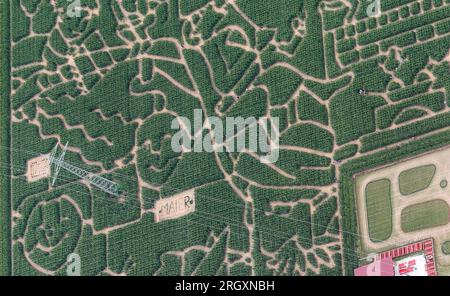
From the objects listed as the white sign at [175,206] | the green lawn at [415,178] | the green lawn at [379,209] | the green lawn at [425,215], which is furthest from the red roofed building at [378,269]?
the white sign at [175,206]

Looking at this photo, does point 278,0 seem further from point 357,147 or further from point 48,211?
point 48,211

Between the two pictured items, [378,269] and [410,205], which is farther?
[410,205]

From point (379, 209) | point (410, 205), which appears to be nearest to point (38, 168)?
point (379, 209)

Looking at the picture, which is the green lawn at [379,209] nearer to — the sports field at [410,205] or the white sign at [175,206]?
the sports field at [410,205]

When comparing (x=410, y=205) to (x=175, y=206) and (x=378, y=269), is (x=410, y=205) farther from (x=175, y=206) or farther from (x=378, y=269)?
(x=175, y=206)

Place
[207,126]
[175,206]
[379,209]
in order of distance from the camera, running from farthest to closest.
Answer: [207,126]
[175,206]
[379,209]

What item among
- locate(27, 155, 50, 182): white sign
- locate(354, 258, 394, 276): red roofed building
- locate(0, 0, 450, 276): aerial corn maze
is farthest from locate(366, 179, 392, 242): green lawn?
locate(27, 155, 50, 182): white sign

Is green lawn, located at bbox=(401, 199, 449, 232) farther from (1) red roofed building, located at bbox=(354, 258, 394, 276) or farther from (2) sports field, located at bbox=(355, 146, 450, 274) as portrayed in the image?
(1) red roofed building, located at bbox=(354, 258, 394, 276)
